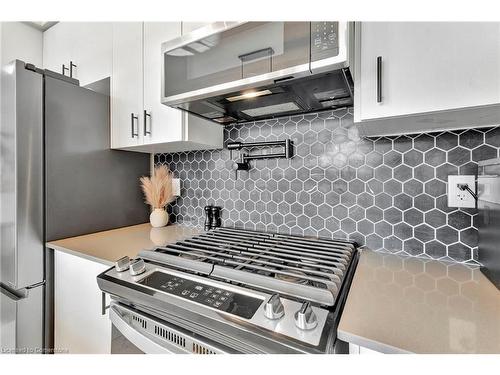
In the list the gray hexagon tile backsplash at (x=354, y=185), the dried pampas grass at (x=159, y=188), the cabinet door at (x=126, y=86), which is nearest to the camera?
the gray hexagon tile backsplash at (x=354, y=185)

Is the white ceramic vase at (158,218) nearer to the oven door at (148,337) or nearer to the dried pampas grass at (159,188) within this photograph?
the dried pampas grass at (159,188)

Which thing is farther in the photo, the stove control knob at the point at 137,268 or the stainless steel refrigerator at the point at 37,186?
the stainless steel refrigerator at the point at 37,186

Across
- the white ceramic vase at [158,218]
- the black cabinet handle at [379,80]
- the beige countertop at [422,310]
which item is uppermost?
the black cabinet handle at [379,80]

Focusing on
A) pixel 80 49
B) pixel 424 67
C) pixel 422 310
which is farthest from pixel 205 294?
pixel 80 49

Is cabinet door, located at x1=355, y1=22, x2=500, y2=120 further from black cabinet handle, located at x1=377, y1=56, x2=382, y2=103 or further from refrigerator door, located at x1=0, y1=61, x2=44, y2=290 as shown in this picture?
refrigerator door, located at x1=0, y1=61, x2=44, y2=290

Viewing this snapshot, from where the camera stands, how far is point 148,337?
2.22 feet

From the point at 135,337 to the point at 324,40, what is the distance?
109cm

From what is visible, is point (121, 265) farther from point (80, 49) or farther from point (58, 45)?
point (58, 45)

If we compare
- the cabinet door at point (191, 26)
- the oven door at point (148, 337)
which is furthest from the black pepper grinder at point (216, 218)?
the cabinet door at point (191, 26)

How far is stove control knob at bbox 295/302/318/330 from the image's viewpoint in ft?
1.61

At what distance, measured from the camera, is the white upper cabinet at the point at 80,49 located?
1478mm

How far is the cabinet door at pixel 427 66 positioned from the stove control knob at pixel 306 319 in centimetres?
60

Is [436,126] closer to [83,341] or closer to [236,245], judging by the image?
[236,245]
